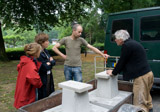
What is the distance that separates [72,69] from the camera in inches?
139

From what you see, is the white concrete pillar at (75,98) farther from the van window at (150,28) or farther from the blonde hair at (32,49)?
the van window at (150,28)

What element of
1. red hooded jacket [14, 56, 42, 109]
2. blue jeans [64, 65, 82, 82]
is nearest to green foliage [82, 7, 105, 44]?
blue jeans [64, 65, 82, 82]

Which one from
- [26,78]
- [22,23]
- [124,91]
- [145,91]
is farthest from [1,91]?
[22,23]

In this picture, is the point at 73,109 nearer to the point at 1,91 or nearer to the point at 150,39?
the point at 150,39

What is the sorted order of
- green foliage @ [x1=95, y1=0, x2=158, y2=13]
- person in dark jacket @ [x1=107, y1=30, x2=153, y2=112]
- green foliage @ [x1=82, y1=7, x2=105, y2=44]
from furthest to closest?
1. green foliage @ [x1=82, y1=7, x2=105, y2=44]
2. green foliage @ [x1=95, y1=0, x2=158, y2=13]
3. person in dark jacket @ [x1=107, y1=30, x2=153, y2=112]

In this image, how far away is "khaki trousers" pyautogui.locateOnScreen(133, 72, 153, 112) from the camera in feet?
8.56

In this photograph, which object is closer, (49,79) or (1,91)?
(49,79)

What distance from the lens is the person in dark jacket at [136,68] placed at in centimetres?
261

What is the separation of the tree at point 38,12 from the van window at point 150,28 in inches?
376

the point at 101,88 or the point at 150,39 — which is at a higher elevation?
the point at 150,39

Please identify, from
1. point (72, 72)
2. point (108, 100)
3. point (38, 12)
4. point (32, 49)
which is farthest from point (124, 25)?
point (38, 12)

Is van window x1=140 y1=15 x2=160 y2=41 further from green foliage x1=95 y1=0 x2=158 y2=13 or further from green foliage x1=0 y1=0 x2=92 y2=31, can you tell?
green foliage x1=0 y1=0 x2=92 y2=31

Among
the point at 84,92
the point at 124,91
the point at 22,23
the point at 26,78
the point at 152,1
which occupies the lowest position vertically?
the point at 124,91

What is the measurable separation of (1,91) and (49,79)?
133 inches
